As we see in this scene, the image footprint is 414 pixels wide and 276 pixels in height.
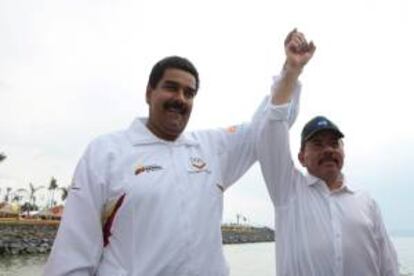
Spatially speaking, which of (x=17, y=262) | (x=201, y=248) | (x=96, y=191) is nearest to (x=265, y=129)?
(x=201, y=248)

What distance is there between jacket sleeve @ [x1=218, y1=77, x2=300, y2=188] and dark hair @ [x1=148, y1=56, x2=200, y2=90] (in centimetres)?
49

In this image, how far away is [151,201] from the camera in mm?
3121

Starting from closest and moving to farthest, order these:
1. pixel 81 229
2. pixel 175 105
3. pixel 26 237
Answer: pixel 81 229, pixel 175 105, pixel 26 237

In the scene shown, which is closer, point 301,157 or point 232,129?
point 232,129

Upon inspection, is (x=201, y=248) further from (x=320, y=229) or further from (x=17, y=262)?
(x=17, y=262)

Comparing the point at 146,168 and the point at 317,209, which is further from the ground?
the point at 146,168

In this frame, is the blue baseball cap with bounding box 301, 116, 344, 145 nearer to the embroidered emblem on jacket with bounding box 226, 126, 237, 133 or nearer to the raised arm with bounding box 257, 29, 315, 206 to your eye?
the raised arm with bounding box 257, 29, 315, 206

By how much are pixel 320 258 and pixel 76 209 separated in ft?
5.59

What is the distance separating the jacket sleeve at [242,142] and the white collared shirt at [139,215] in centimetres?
26

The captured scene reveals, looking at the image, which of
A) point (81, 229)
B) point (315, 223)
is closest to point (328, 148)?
point (315, 223)

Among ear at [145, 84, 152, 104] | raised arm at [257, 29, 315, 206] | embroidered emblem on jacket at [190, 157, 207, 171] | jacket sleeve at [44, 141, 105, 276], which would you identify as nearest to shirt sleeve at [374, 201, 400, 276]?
raised arm at [257, 29, 315, 206]

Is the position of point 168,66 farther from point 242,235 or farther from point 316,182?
point 242,235

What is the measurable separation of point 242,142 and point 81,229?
1.22 meters

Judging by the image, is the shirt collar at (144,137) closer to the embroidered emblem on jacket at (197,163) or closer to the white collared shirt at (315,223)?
the embroidered emblem on jacket at (197,163)
